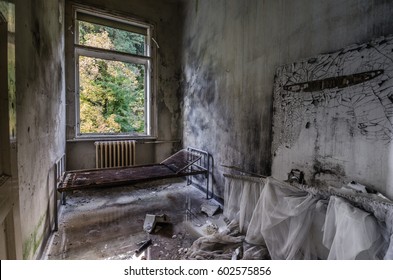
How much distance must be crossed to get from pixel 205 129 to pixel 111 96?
1988mm

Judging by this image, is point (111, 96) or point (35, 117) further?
point (111, 96)

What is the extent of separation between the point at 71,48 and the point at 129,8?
4.24 feet

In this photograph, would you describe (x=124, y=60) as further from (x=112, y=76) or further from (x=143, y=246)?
(x=143, y=246)

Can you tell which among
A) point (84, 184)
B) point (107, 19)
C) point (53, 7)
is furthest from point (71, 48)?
point (84, 184)

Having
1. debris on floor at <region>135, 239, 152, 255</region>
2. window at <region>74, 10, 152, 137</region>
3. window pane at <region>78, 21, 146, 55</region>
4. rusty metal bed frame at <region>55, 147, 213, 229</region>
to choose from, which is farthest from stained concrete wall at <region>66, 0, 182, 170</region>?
debris on floor at <region>135, 239, 152, 255</region>

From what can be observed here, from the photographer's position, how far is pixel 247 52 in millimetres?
2455

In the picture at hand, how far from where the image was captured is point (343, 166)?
5.04 feet

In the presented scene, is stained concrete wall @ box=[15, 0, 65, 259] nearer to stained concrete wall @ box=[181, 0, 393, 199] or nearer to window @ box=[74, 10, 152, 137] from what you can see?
window @ box=[74, 10, 152, 137]

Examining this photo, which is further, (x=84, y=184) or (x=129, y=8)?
(x=129, y=8)

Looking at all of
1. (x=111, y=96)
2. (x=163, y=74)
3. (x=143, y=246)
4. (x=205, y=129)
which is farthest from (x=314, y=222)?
(x=111, y=96)

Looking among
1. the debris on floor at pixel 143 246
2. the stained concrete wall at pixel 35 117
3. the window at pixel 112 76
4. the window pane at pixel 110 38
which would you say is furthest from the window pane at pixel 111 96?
the debris on floor at pixel 143 246

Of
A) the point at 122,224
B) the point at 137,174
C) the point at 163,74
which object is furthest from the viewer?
the point at 163,74

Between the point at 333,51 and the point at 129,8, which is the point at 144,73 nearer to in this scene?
the point at 129,8

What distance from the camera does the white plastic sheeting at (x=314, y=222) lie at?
118cm
